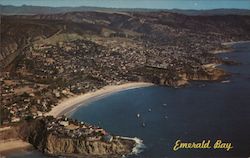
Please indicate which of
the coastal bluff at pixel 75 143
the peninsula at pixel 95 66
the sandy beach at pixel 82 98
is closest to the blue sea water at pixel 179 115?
the sandy beach at pixel 82 98

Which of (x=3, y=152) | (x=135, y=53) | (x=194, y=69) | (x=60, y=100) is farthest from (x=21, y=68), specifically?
(x=194, y=69)

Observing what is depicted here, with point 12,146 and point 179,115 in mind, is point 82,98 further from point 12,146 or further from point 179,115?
point 12,146

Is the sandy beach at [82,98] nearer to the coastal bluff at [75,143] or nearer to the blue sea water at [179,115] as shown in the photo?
the blue sea water at [179,115]

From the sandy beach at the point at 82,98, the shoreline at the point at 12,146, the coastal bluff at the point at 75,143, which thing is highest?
the sandy beach at the point at 82,98

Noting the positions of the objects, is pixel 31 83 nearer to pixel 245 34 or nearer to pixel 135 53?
pixel 135 53

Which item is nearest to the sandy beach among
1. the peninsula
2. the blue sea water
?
the peninsula

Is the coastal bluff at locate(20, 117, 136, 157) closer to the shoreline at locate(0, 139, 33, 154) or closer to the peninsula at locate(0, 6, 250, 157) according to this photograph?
the peninsula at locate(0, 6, 250, 157)
